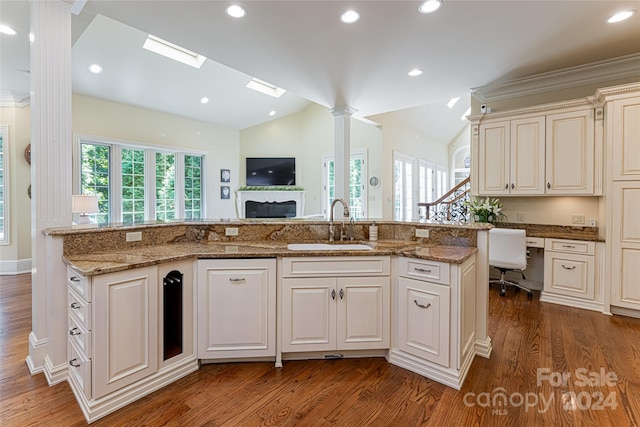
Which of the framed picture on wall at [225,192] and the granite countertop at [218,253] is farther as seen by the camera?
the framed picture on wall at [225,192]

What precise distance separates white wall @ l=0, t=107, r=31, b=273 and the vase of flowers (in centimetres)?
687

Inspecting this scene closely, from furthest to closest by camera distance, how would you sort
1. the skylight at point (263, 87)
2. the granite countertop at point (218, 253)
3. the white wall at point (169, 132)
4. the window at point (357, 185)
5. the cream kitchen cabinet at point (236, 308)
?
the window at point (357, 185)
the skylight at point (263, 87)
the white wall at point (169, 132)
the cream kitchen cabinet at point (236, 308)
the granite countertop at point (218, 253)

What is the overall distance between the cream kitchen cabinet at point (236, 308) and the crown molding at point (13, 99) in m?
5.16

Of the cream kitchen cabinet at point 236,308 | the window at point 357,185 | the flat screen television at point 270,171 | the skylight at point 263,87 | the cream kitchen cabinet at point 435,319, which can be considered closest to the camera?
the cream kitchen cabinet at point 435,319

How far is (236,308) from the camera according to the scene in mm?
2268

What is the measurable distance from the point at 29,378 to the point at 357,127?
6.94 meters

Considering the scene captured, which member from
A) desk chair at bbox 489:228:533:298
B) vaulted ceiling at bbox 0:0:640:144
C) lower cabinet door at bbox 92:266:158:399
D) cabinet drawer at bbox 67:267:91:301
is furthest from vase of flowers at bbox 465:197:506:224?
cabinet drawer at bbox 67:267:91:301

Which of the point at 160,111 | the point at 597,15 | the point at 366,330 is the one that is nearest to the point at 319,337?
the point at 366,330

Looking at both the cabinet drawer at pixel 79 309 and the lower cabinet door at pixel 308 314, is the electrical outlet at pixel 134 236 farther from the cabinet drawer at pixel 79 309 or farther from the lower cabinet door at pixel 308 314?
the lower cabinet door at pixel 308 314

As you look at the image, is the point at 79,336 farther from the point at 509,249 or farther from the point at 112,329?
the point at 509,249

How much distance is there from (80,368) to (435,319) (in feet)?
7.27

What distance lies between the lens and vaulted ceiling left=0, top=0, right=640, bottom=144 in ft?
8.09

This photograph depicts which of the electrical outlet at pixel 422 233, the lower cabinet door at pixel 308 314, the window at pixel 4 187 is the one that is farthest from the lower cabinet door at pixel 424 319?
the window at pixel 4 187

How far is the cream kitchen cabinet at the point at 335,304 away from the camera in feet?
7.54
